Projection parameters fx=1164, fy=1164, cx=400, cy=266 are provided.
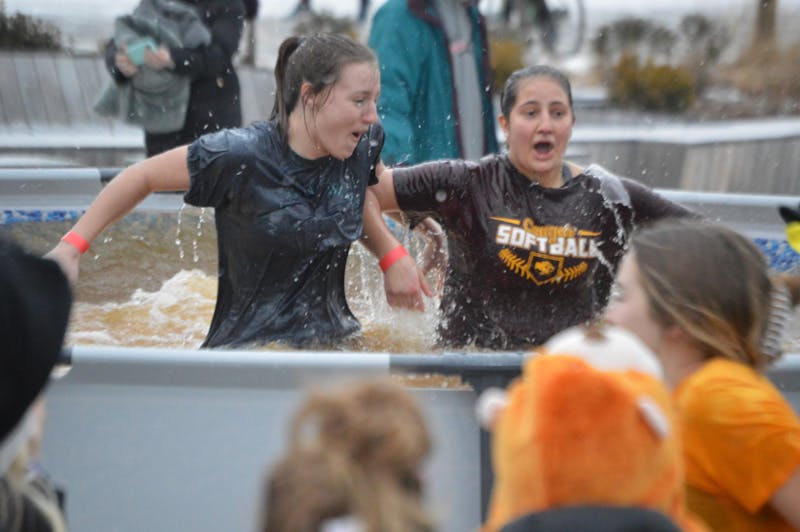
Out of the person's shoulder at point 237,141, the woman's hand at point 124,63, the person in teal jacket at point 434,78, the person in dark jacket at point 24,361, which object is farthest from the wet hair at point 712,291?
the woman's hand at point 124,63

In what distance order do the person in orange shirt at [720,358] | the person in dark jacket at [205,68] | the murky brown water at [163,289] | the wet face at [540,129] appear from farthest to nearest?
1. the person in dark jacket at [205,68]
2. the murky brown water at [163,289]
3. the wet face at [540,129]
4. the person in orange shirt at [720,358]

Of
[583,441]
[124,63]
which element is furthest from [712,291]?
[124,63]

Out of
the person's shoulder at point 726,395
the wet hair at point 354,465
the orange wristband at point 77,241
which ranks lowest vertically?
the orange wristband at point 77,241

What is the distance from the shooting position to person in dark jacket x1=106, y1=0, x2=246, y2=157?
6.14 metres

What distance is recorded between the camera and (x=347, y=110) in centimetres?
335

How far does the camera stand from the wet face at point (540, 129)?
11.7 feet

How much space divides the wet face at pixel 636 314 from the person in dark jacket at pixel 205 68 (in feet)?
14.2

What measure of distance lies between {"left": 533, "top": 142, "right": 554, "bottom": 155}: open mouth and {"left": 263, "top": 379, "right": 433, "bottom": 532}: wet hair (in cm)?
229

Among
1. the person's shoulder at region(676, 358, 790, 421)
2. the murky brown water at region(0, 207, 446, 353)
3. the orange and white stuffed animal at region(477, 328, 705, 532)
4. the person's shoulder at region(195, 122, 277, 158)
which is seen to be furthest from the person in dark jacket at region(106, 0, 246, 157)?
the orange and white stuffed animal at region(477, 328, 705, 532)

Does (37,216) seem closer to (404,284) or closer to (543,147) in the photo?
(404,284)

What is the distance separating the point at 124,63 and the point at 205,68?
464 millimetres

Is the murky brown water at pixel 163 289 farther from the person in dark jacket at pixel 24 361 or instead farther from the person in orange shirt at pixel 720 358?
the person in dark jacket at pixel 24 361

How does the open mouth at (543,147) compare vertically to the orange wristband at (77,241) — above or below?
above

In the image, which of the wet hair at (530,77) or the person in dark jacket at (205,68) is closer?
the wet hair at (530,77)
